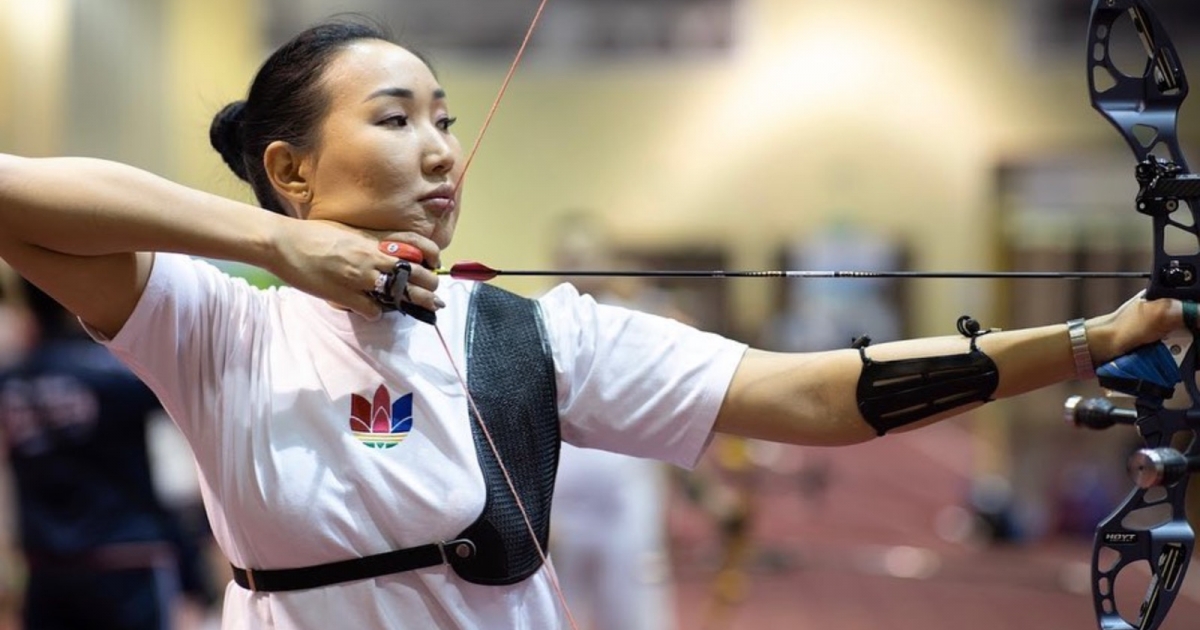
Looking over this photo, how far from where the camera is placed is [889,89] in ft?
37.5

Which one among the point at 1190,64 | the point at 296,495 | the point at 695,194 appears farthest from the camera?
the point at 695,194

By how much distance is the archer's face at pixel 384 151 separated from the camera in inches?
55.9

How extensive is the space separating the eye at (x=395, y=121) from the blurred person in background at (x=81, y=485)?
1.82 metres

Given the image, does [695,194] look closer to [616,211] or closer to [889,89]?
[616,211]

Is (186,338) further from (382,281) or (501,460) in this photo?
(501,460)

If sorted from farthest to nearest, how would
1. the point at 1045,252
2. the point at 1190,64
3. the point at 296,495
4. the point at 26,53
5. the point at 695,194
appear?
the point at 695,194 < the point at 1190,64 < the point at 1045,252 < the point at 26,53 < the point at 296,495

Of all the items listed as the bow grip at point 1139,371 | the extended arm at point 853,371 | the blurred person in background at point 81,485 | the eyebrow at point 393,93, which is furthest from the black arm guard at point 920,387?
the blurred person in background at point 81,485

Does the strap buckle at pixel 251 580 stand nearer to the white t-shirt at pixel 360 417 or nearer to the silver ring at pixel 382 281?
the white t-shirt at pixel 360 417

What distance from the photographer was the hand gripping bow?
4.54 ft

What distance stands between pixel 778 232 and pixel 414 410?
10257 mm

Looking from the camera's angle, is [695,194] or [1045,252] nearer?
[1045,252]

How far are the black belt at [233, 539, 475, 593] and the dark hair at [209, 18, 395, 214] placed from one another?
418 millimetres

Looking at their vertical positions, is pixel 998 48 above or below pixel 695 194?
above

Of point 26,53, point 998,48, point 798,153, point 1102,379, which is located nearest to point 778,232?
point 798,153
